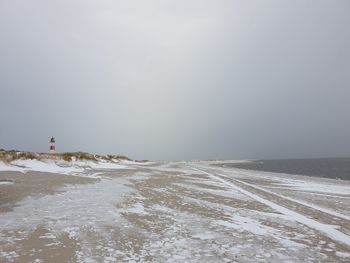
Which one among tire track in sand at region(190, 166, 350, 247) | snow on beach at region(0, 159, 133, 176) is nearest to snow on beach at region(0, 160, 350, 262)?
tire track in sand at region(190, 166, 350, 247)

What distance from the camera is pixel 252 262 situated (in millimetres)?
→ 5496

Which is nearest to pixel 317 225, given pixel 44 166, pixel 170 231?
pixel 170 231

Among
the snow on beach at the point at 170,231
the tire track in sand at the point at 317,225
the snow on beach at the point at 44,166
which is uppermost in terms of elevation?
the snow on beach at the point at 44,166

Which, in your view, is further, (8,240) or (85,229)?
(85,229)

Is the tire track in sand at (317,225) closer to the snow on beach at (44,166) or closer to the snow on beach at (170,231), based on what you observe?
the snow on beach at (170,231)

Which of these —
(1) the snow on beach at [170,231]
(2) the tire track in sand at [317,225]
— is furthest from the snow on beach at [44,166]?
(2) the tire track in sand at [317,225]

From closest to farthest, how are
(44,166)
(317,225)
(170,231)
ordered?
(170,231), (317,225), (44,166)

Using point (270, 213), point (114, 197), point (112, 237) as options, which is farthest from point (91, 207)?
point (270, 213)

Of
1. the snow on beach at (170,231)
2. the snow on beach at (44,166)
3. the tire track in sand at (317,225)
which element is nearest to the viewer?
the snow on beach at (170,231)

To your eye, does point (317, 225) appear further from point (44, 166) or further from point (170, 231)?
point (44, 166)

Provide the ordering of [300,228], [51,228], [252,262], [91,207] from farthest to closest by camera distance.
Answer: [91,207]
[300,228]
[51,228]
[252,262]

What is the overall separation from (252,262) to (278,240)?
1.86 meters

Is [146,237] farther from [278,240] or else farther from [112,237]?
[278,240]

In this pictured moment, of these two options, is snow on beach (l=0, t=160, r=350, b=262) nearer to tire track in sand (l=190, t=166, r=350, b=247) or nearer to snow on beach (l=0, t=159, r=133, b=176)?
tire track in sand (l=190, t=166, r=350, b=247)
